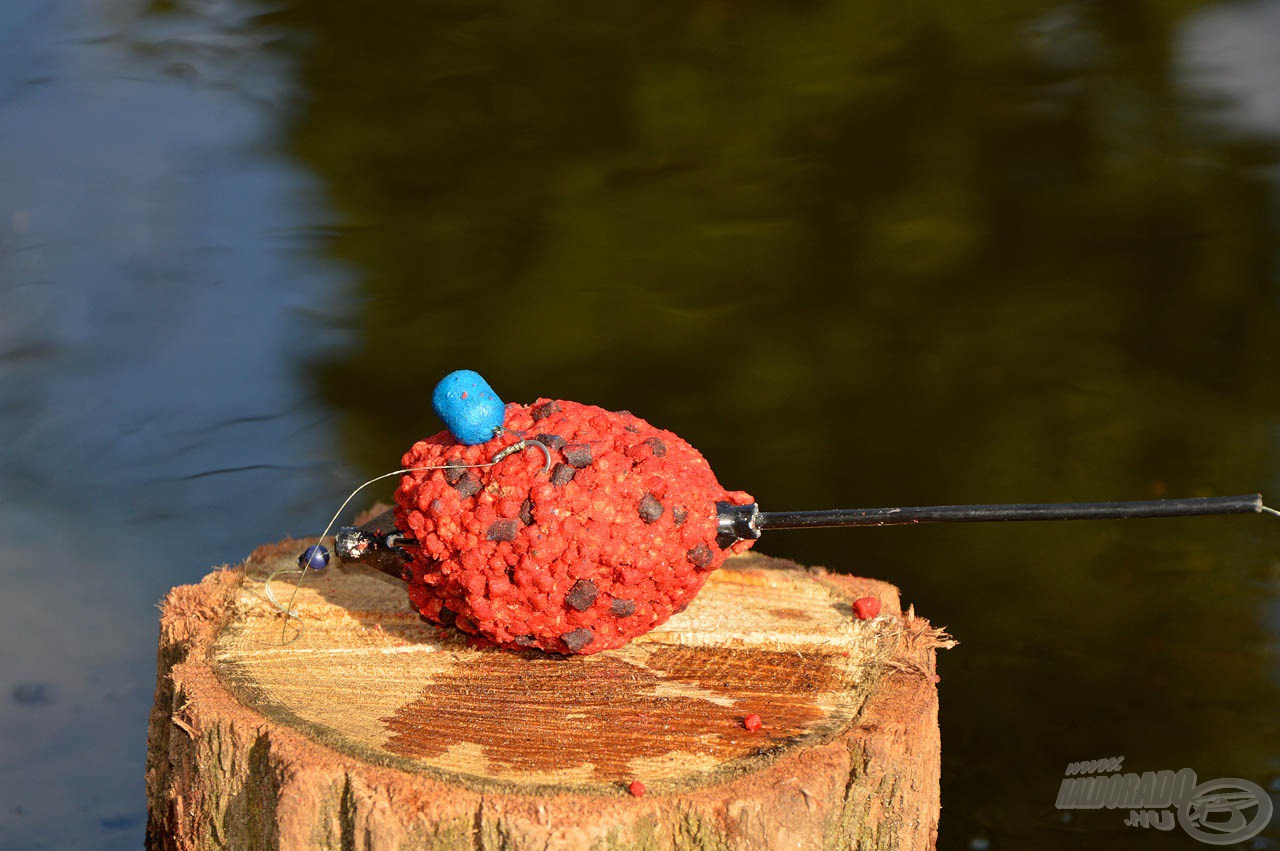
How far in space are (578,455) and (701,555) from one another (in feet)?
0.73

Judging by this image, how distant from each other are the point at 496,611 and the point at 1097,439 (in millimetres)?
2440

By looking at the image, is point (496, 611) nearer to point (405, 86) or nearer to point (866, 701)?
point (866, 701)

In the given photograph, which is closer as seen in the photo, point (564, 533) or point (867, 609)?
point (564, 533)

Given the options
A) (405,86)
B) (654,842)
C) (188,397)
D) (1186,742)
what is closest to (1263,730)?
(1186,742)

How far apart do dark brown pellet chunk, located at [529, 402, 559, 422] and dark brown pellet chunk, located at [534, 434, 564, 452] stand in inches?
2.2

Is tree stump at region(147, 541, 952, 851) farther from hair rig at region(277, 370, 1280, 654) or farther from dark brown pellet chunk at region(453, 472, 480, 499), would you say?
dark brown pellet chunk at region(453, 472, 480, 499)

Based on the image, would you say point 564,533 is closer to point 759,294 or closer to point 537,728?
point 537,728

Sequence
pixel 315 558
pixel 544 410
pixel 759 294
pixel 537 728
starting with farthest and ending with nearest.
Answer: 1. pixel 759 294
2. pixel 315 558
3. pixel 544 410
4. pixel 537 728

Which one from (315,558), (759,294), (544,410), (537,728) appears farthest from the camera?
(759,294)

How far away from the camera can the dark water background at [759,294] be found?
3.37 meters

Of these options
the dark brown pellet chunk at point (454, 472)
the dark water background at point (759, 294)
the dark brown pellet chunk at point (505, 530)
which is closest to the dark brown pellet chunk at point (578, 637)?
the dark brown pellet chunk at point (505, 530)

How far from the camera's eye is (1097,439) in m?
3.86

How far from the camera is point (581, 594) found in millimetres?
1896

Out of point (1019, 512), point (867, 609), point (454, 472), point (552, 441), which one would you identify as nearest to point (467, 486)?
point (454, 472)
